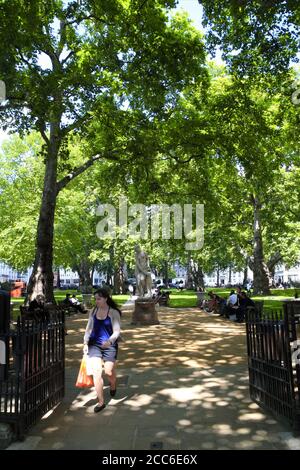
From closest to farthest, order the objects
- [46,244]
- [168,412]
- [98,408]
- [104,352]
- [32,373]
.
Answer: [32,373]
[168,412]
[98,408]
[104,352]
[46,244]

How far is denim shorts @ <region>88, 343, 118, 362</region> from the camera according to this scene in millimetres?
5715

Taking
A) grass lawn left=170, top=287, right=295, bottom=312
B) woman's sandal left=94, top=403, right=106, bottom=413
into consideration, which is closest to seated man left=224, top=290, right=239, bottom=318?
grass lawn left=170, top=287, right=295, bottom=312

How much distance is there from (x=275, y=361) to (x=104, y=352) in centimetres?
228

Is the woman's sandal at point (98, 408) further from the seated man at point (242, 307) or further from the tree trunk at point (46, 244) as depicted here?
the tree trunk at point (46, 244)

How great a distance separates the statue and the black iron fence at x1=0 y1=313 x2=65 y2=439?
461 inches

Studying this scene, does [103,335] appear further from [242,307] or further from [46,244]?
[46,244]

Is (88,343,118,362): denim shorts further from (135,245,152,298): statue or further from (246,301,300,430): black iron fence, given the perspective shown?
(135,245,152,298): statue

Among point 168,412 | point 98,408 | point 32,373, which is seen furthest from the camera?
point 98,408

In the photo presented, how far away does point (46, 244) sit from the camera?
17.5 metres

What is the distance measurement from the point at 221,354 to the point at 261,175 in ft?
32.9

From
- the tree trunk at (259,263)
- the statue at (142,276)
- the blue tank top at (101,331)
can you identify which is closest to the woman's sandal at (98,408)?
the blue tank top at (101,331)

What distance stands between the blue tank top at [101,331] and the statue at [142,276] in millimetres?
11827

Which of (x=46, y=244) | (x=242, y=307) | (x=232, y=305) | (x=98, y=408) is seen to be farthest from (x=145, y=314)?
(x=98, y=408)

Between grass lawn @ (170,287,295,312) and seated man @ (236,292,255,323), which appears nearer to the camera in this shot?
seated man @ (236,292,255,323)
